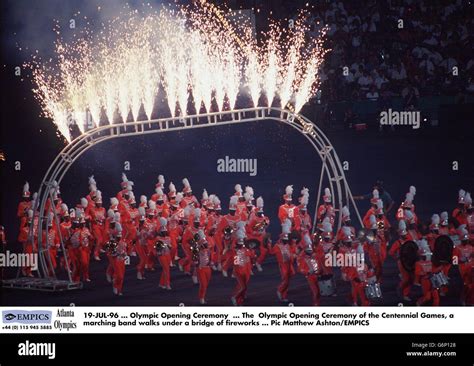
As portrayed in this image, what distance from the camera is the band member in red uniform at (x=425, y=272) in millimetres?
9438

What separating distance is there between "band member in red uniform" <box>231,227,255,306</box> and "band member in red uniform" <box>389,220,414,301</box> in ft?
5.06

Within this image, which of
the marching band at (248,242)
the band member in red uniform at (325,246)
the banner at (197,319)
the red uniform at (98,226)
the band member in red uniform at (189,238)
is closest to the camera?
the banner at (197,319)

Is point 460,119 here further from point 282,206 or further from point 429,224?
point 282,206

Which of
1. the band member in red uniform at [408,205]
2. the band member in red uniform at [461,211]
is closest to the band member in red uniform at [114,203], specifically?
the band member in red uniform at [408,205]

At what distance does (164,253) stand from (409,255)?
101 inches

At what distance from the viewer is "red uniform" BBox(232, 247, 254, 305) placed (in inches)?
381

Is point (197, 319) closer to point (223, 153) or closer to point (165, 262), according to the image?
point (165, 262)

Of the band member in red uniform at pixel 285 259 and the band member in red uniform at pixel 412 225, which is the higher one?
the band member in red uniform at pixel 412 225

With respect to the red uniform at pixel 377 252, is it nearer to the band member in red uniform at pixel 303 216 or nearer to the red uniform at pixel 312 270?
the red uniform at pixel 312 270

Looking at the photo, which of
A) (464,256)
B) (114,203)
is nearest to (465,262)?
(464,256)

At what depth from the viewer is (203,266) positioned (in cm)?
991

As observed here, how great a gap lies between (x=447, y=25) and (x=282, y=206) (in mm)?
2743

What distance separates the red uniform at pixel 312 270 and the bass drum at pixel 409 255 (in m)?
0.84
